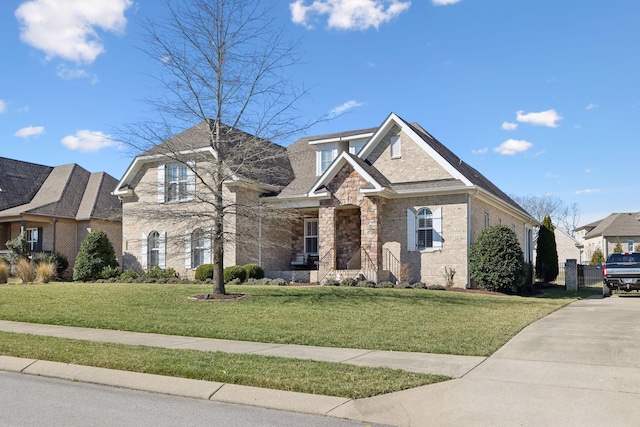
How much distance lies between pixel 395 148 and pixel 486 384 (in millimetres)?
17480

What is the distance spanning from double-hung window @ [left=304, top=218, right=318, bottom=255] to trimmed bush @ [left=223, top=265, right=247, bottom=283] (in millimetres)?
4555

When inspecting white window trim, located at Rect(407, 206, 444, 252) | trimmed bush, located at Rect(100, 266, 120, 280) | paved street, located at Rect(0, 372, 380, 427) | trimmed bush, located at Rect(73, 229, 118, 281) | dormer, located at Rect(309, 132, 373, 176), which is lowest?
paved street, located at Rect(0, 372, 380, 427)

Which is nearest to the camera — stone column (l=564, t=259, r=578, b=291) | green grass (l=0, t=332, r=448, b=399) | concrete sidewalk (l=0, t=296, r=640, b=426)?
concrete sidewalk (l=0, t=296, r=640, b=426)

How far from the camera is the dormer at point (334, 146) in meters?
25.8

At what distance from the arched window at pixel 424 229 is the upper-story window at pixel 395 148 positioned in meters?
2.76

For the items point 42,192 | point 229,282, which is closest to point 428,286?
point 229,282

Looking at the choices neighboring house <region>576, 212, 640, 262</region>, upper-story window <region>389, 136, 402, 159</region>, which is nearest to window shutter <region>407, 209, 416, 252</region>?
upper-story window <region>389, 136, 402, 159</region>

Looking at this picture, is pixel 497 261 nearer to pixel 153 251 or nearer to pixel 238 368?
pixel 238 368

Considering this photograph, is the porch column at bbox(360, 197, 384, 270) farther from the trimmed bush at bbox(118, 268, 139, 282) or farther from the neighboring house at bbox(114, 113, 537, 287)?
the trimmed bush at bbox(118, 268, 139, 282)

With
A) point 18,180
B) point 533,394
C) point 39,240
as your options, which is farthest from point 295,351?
point 18,180

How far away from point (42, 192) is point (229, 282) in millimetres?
18751

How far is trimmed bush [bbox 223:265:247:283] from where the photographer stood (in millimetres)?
22250

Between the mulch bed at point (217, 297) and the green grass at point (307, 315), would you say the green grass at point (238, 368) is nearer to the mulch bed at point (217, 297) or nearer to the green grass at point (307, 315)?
the green grass at point (307, 315)

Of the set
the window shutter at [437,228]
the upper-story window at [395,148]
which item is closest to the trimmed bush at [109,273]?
the upper-story window at [395,148]
